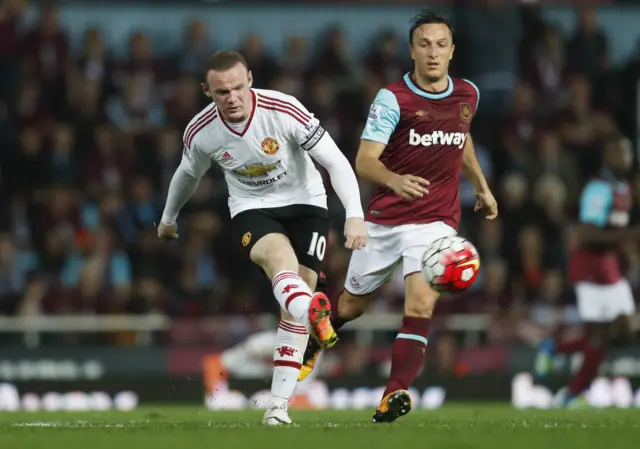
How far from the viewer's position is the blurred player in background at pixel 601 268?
41.9ft

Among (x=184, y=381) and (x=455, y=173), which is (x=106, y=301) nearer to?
(x=184, y=381)

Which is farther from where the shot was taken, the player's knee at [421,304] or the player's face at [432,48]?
the player's face at [432,48]

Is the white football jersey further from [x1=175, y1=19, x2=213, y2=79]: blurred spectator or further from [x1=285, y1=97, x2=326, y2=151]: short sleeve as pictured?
[x1=175, y1=19, x2=213, y2=79]: blurred spectator

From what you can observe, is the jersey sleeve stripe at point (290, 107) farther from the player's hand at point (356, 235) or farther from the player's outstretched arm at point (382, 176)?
the player's hand at point (356, 235)

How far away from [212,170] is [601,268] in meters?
5.07

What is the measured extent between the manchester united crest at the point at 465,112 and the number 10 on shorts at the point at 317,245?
1.21 meters

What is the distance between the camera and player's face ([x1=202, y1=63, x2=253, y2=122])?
26.1ft

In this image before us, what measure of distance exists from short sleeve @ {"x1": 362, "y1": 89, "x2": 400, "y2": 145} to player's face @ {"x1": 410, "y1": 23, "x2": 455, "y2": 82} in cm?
28

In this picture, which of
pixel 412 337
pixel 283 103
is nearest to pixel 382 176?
pixel 283 103

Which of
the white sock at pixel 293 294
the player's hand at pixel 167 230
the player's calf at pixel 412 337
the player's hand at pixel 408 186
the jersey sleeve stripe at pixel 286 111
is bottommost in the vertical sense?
the player's calf at pixel 412 337

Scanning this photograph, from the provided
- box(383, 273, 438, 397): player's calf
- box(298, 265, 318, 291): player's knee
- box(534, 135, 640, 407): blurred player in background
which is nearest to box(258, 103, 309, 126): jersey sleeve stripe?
box(298, 265, 318, 291): player's knee

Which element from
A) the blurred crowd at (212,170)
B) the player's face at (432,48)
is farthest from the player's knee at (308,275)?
the blurred crowd at (212,170)

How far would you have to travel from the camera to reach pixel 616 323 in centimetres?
1277

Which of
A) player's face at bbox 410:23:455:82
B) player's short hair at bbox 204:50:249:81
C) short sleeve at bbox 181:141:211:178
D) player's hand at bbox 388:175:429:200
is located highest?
player's face at bbox 410:23:455:82
